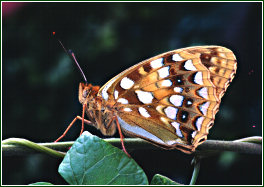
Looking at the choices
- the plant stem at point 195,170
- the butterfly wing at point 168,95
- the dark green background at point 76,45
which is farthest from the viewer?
the dark green background at point 76,45

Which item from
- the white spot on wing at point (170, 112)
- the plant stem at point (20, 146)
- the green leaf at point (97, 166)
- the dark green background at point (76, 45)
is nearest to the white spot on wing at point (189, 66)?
the white spot on wing at point (170, 112)

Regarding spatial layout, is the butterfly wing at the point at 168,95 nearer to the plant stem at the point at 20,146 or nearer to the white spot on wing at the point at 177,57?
the white spot on wing at the point at 177,57

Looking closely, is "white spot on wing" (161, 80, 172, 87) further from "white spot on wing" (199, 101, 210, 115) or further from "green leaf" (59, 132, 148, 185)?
"green leaf" (59, 132, 148, 185)

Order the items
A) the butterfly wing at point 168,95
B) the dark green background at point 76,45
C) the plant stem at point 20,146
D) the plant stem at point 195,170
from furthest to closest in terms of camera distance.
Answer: the dark green background at point 76,45 < the butterfly wing at point 168,95 < the plant stem at point 195,170 < the plant stem at point 20,146

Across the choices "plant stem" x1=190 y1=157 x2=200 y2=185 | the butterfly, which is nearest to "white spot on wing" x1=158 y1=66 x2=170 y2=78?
the butterfly

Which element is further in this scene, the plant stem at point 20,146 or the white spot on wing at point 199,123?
the white spot on wing at point 199,123

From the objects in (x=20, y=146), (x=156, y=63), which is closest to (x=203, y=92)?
(x=156, y=63)

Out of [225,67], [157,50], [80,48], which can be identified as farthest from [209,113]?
[80,48]

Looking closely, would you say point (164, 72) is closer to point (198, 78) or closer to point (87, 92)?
point (198, 78)
